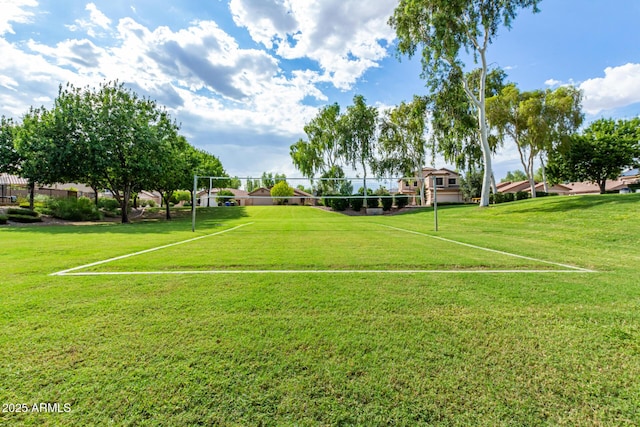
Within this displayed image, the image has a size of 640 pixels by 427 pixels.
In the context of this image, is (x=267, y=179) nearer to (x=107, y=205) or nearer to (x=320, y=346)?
(x=320, y=346)

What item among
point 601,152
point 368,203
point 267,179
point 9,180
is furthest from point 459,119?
point 9,180

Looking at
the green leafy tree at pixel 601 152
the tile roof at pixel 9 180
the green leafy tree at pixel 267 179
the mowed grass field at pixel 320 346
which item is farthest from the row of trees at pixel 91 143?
the green leafy tree at pixel 601 152

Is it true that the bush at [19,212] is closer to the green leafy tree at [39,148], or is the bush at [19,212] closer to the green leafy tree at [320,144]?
the green leafy tree at [39,148]

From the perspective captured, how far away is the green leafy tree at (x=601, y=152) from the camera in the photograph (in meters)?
26.1

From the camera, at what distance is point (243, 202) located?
58.5 meters

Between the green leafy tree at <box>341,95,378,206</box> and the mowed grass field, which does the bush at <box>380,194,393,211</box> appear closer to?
the green leafy tree at <box>341,95,378,206</box>

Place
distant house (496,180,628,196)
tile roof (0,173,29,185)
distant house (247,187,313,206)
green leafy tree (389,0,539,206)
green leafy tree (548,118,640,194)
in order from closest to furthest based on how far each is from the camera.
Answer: green leafy tree (389,0,539,206)
green leafy tree (548,118,640,194)
tile roof (0,173,29,185)
distant house (496,180,628,196)
distant house (247,187,313,206)

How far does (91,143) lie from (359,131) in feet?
76.9

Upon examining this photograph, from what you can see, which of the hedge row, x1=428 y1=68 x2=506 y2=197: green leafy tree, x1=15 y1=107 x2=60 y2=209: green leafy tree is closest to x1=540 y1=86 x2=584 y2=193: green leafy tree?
x1=428 y1=68 x2=506 y2=197: green leafy tree

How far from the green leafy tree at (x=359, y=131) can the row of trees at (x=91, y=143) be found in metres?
18.0

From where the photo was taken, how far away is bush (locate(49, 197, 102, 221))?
1761cm

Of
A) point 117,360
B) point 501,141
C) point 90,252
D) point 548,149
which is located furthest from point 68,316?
point 548,149

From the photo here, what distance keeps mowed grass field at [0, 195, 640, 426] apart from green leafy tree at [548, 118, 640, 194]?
31.3 metres

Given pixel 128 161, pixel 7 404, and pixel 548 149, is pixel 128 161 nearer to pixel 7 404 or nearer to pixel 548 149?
pixel 7 404
